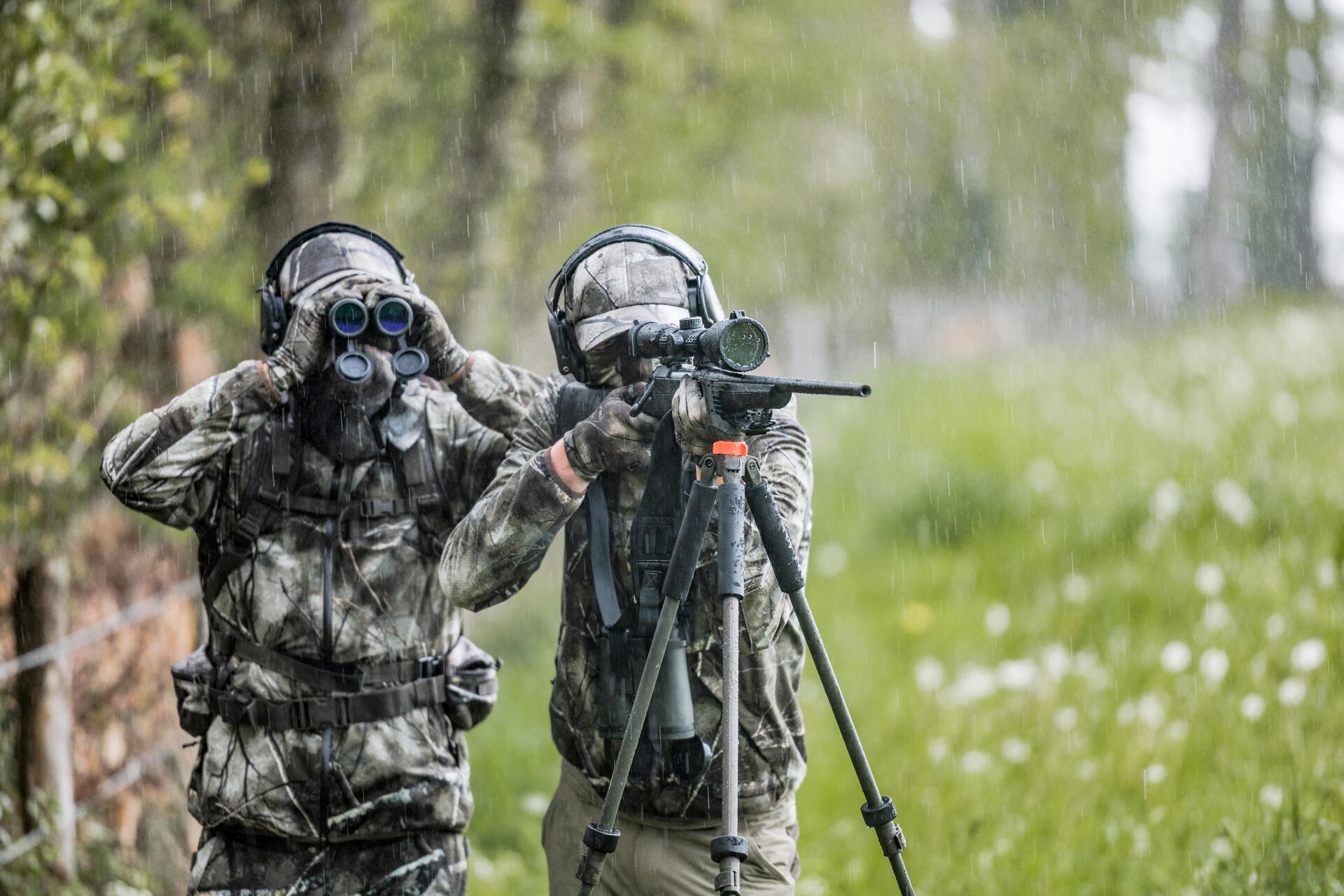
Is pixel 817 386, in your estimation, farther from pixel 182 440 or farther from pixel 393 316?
pixel 182 440

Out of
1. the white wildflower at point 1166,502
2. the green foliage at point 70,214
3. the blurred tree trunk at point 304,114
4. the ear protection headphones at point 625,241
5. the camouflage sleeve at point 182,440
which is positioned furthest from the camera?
the white wildflower at point 1166,502

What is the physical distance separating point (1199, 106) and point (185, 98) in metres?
15.5

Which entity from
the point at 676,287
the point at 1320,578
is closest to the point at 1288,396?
the point at 1320,578

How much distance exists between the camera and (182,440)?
11.3 feet

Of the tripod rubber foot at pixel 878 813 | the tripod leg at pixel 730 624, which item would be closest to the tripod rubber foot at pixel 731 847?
the tripod leg at pixel 730 624

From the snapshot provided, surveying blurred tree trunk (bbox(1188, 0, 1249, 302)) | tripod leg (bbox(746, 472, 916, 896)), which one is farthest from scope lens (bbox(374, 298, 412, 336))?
blurred tree trunk (bbox(1188, 0, 1249, 302))

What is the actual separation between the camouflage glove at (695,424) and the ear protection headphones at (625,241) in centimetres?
65

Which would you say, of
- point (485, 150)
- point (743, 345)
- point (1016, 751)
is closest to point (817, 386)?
point (743, 345)

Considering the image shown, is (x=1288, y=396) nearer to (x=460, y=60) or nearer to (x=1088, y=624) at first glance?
(x=1088, y=624)

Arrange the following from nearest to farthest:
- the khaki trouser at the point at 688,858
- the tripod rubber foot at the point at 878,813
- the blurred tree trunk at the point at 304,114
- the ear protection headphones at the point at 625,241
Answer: the tripod rubber foot at the point at 878,813, the khaki trouser at the point at 688,858, the ear protection headphones at the point at 625,241, the blurred tree trunk at the point at 304,114

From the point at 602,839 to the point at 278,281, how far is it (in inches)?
81.4

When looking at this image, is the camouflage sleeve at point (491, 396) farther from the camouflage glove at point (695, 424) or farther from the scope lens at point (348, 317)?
the camouflage glove at point (695, 424)

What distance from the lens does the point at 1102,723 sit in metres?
5.84

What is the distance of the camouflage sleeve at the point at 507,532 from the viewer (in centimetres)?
293
